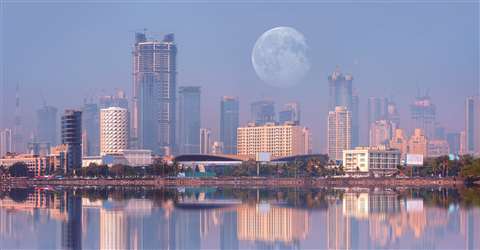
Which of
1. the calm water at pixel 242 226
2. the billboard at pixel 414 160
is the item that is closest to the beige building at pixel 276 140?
the billboard at pixel 414 160

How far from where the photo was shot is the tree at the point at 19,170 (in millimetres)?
123650

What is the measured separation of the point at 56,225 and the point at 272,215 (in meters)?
9.76

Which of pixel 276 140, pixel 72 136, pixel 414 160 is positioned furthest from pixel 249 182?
pixel 276 140

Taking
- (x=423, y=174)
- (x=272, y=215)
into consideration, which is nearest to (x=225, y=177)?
(x=423, y=174)

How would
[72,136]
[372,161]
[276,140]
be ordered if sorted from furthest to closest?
1. [276,140]
2. [72,136]
3. [372,161]

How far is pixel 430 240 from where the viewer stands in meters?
32.0

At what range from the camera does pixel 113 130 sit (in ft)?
554

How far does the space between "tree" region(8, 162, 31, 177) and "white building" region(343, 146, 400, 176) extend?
39.9 metres

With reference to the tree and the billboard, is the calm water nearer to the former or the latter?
the billboard

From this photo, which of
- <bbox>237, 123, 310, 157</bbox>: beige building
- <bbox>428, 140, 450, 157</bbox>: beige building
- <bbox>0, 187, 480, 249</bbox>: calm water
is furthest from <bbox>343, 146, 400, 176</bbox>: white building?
<bbox>0, 187, 480, 249</bbox>: calm water

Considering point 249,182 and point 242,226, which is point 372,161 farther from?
point 242,226

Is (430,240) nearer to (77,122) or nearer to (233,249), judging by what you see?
(233,249)

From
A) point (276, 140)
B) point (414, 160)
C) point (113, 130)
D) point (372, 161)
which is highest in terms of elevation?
point (113, 130)

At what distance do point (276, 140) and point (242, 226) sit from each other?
12774 cm
